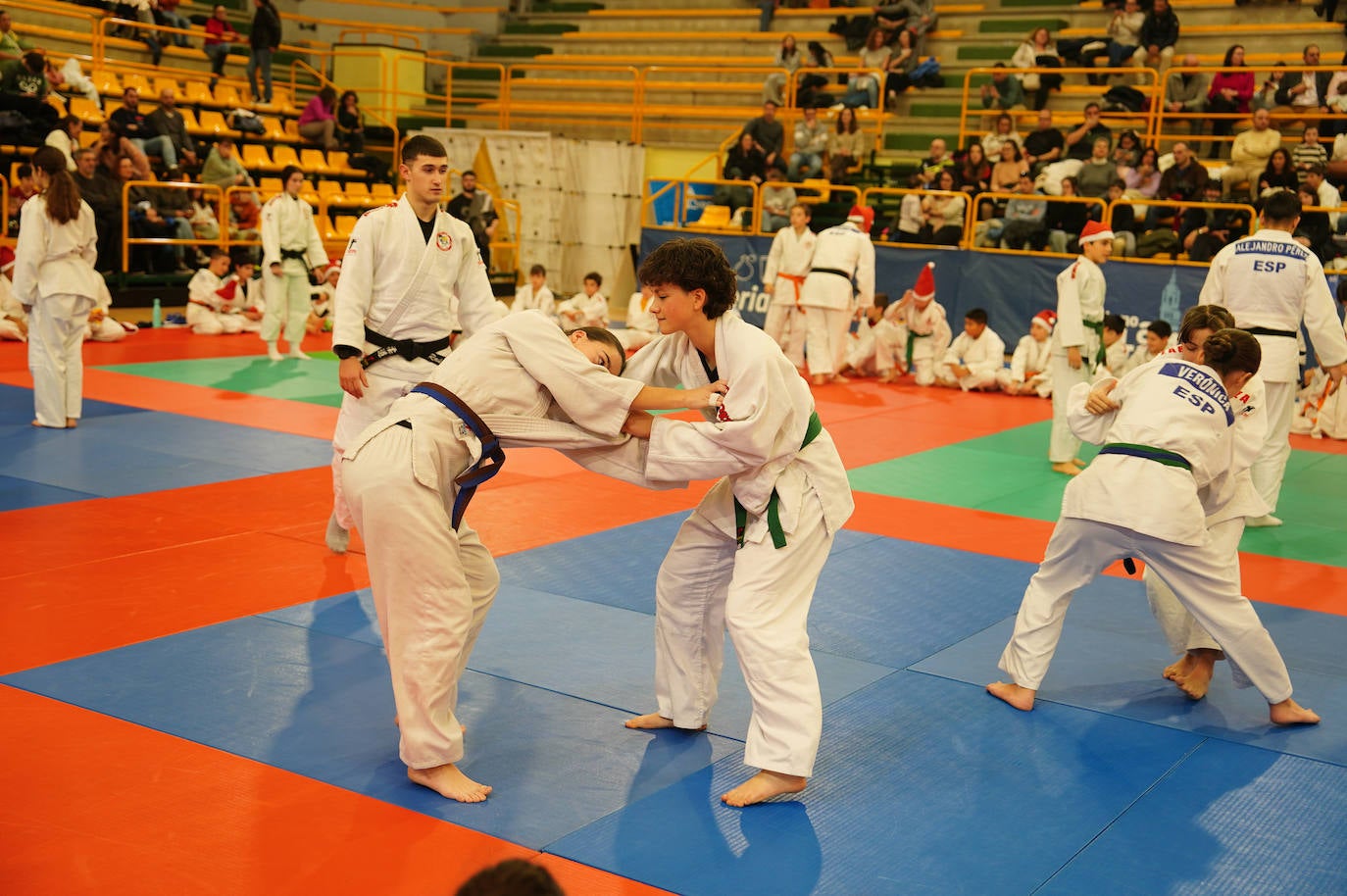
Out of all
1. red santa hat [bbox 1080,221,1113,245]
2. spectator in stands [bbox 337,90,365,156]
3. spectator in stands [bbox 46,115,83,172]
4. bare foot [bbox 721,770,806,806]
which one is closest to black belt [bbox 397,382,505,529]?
bare foot [bbox 721,770,806,806]

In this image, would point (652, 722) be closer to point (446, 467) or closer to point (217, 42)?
point (446, 467)

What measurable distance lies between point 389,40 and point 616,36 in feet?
15.2

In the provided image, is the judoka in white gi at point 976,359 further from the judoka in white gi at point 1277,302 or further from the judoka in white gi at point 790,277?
the judoka in white gi at point 1277,302

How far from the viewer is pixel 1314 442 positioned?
10.8 m

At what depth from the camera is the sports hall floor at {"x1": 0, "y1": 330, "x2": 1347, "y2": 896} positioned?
3188mm

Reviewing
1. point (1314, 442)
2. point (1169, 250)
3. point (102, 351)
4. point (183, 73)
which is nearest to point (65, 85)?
point (183, 73)

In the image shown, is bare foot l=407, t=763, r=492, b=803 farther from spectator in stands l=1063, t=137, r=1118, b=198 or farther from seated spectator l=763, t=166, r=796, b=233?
seated spectator l=763, t=166, r=796, b=233

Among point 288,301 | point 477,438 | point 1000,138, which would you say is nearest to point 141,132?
point 288,301

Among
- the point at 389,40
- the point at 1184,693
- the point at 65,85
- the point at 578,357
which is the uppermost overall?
the point at 389,40

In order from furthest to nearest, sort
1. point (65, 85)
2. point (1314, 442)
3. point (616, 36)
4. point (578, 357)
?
point (616, 36) → point (65, 85) → point (1314, 442) → point (578, 357)

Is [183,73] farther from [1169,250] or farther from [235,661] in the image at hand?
[235,661]

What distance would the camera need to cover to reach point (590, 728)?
A: 404cm

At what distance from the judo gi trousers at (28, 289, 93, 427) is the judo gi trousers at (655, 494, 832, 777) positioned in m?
5.95

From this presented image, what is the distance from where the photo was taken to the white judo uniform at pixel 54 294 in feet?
26.7
